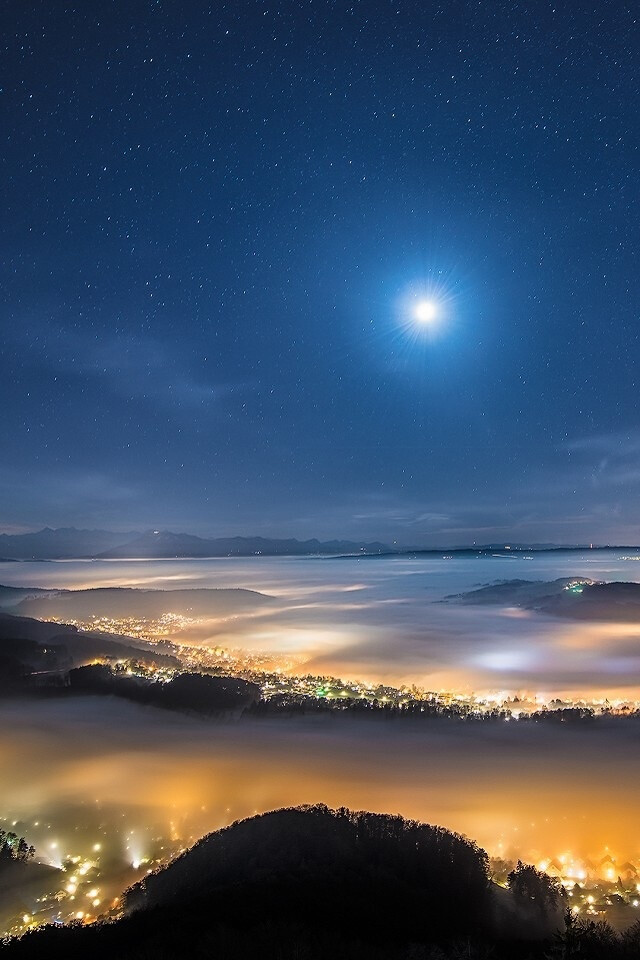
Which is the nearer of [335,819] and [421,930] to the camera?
[421,930]

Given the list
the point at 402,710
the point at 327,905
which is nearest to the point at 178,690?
the point at 402,710

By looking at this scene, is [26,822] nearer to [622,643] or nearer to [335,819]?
[335,819]

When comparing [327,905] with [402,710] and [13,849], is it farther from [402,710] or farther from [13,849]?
[402,710]

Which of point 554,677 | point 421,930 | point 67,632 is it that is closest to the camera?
point 421,930

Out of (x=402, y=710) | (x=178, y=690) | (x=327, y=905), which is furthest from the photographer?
(x=178, y=690)

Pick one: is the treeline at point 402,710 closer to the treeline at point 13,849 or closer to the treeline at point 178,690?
the treeline at point 178,690

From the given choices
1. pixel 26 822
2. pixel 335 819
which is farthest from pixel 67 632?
pixel 335 819

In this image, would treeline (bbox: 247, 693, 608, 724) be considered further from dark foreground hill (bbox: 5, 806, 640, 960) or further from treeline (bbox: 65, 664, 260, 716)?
dark foreground hill (bbox: 5, 806, 640, 960)

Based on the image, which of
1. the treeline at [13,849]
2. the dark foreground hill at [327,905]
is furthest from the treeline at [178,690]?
the dark foreground hill at [327,905]
